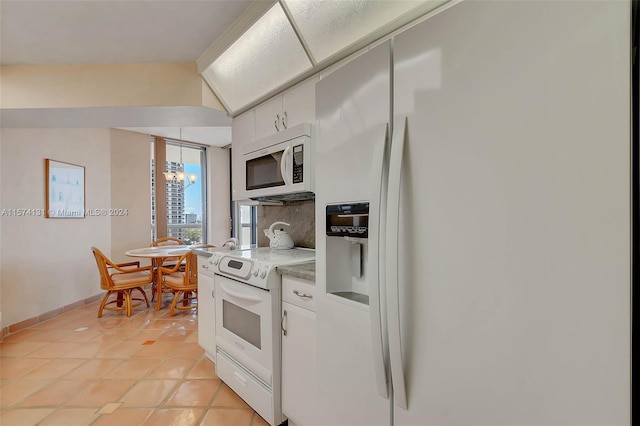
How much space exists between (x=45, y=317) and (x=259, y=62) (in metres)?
3.92

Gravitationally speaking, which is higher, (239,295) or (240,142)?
(240,142)

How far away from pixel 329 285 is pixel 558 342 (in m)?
0.73

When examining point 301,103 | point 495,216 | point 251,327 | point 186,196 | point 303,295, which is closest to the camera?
point 495,216

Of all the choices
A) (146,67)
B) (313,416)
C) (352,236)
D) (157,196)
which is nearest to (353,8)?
(352,236)

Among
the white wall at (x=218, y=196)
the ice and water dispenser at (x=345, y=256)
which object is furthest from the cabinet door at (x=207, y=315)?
the white wall at (x=218, y=196)

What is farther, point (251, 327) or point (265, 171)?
point (265, 171)

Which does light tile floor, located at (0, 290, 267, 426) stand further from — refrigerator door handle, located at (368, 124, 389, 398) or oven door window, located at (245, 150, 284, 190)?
→ oven door window, located at (245, 150, 284, 190)

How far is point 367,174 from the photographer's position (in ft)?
3.26

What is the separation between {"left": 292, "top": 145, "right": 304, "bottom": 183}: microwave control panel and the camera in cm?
183

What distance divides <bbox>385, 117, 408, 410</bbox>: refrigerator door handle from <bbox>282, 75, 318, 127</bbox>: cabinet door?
1159mm

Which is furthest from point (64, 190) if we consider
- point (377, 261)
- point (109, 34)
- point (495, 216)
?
point (495, 216)

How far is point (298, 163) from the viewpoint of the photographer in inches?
73.0

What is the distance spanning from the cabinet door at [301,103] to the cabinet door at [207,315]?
140 centimetres

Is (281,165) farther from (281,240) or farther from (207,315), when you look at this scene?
(207,315)
